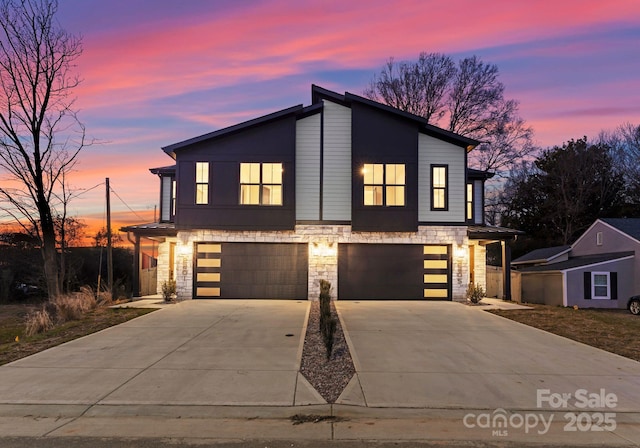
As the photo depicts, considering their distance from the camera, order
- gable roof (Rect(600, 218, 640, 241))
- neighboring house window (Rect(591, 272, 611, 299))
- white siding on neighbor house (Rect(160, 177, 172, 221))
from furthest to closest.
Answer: gable roof (Rect(600, 218, 640, 241)) → neighboring house window (Rect(591, 272, 611, 299)) → white siding on neighbor house (Rect(160, 177, 172, 221))

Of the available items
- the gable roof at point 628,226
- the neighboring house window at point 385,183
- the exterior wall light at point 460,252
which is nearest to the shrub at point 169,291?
the neighboring house window at point 385,183

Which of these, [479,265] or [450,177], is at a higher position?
[450,177]

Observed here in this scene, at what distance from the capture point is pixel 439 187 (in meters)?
18.0

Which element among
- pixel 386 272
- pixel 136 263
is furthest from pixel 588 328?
pixel 136 263

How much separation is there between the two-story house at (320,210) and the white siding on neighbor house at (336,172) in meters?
0.04

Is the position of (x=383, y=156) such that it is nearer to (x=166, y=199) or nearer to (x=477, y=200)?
(x=477, y=200)

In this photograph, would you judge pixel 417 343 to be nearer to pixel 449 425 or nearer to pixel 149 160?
pixel 449 425

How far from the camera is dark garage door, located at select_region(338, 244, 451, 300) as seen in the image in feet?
57.8

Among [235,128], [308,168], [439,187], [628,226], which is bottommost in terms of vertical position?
[628,226]

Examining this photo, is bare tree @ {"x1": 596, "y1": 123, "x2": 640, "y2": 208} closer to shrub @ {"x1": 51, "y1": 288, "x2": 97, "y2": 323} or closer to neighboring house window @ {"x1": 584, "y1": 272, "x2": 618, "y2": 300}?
neighboring house window @ {"x1": 584, "y1": 272, "x2": 618, "y2": 300}

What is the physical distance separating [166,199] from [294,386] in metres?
15.3

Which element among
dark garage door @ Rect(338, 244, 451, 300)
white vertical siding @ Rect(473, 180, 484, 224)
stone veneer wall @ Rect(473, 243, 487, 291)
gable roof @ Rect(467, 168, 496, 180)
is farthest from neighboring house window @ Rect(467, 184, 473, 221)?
dark garage door @ Rect(338, 244, 451, 300)

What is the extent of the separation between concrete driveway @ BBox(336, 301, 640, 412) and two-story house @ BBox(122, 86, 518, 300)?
5.15 meters

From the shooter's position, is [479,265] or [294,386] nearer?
[294,386]
